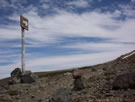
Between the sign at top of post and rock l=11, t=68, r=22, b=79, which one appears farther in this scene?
the sign at top of post

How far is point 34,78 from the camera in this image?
29562mm

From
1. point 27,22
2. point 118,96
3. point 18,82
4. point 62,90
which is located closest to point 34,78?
point 18,82

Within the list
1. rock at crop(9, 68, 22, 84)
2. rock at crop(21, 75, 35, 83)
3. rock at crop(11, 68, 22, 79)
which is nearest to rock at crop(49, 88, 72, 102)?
rock at crop(21, 75, 35, 83)

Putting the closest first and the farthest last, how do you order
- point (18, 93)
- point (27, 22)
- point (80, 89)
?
Result: point (80, 89) < point (18, 93) < point (27, 22)

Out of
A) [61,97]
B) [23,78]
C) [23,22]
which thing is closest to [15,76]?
[23,78]

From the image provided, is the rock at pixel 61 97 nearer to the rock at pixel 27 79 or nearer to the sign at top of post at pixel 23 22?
the rock at pixel 27 79

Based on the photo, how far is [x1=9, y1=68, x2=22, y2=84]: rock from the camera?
29.1 meters

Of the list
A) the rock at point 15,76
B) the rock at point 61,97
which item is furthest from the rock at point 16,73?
the rock at point 61,97

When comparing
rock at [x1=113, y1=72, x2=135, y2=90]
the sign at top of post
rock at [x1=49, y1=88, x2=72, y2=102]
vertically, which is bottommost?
rock at [x1=49, y1=88, x2=72, y2=102]

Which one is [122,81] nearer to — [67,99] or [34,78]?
[67,99]

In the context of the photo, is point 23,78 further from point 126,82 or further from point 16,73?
point 126,82

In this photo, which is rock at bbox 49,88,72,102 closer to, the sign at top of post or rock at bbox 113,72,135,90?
rock at bbox 113,72,135,90

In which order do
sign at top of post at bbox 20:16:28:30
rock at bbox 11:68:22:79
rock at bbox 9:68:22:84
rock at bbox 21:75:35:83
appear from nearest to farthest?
rock at bbox 21:75:35:83, rock at bbox 9:68:22:84, rock at bbox 11:68:22:79, sign at top of post at bbox 20:16:28:30

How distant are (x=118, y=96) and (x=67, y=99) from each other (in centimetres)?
327
